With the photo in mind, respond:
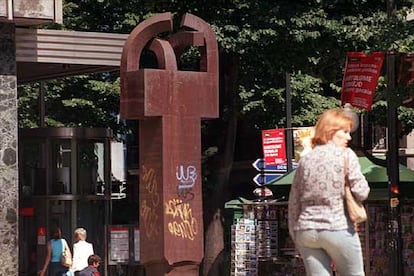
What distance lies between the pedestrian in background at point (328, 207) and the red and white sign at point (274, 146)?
20392mm

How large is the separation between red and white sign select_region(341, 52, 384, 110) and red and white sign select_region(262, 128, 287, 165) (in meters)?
7.74

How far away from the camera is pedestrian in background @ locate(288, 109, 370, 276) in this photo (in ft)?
23.2

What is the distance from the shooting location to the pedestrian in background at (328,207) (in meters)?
7.06

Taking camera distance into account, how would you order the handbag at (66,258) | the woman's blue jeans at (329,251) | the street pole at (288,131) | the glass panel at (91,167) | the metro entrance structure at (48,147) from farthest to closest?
the street pole at (288,131)
the glass panel at (91,167)
the handbag at (66,258)
the metro entrance structure at (48,147)
the woman's blue jeans at (329,251)

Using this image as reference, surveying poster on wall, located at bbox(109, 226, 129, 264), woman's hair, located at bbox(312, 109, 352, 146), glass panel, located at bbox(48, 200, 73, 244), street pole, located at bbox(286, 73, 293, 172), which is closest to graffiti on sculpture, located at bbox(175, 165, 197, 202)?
woman's hair, located at bbox(312, 109, 352, 146)

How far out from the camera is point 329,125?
724 centimetres

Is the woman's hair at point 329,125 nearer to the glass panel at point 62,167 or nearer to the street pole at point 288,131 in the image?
the glass panel at point 62,167

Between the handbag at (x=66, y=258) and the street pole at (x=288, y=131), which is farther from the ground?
the street pole at (x=288, y=131)

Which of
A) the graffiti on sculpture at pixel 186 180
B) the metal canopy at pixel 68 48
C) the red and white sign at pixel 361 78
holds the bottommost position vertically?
the graffiti on sculpture at pixel 186 180

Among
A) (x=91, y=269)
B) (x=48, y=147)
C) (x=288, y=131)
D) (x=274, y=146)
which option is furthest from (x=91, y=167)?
(x=91, y=269)

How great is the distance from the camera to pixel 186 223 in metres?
15.5

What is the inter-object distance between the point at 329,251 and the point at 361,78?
41.8 feet

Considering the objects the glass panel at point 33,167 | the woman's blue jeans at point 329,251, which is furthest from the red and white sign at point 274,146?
the woman's blue jeans at point 329,251

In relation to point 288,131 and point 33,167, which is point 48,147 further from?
point 288,131
